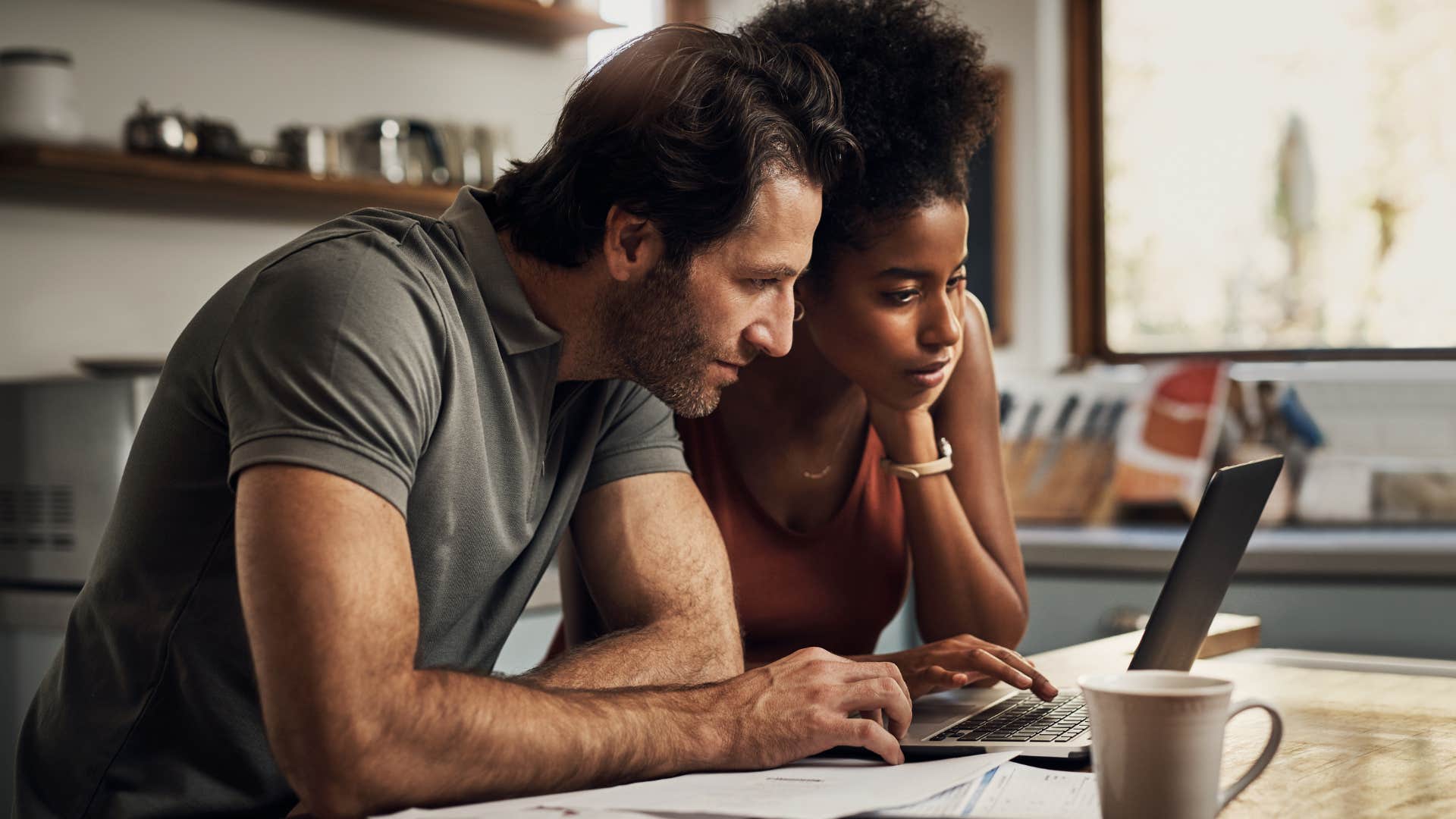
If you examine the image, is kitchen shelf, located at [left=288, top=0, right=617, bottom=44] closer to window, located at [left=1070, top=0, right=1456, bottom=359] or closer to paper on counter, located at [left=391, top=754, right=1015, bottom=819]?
window, located at [left=1070, top=0, right=1456, bottom=359]

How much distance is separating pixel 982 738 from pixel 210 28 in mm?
2452

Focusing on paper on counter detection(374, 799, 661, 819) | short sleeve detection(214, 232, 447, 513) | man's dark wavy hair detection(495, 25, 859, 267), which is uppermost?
man's dark wavy hair detection(495, 25, 859, 267)

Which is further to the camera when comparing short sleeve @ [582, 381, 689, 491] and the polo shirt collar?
short sleeve @ [582, 381, 689, 491]

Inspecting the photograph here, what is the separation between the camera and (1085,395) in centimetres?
332

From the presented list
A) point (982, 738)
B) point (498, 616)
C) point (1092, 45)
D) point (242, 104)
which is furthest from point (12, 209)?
point (1092, 45)

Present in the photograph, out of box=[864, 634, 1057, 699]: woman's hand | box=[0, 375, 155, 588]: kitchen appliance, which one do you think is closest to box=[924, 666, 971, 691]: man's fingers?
box=[864, 634, 1057, 699]: woman's hand

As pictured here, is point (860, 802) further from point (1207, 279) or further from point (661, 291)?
point (1207, 279)

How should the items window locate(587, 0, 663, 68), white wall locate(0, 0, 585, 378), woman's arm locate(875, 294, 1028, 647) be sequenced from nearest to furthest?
woman's arm locate(875, 294, 1028, 647) → white wall locate(0, 0, 585, 378) → window locate(587, 0, 663, 68)

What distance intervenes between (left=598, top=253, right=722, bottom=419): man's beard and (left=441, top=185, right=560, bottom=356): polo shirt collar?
0.06m

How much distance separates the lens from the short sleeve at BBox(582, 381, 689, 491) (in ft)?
4.45

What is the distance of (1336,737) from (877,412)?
0.64m

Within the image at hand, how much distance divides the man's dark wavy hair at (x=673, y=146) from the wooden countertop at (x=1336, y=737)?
1.88ft

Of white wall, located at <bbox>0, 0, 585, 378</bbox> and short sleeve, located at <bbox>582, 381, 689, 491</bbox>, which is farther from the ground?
white wall, located at <bbox>0, 0, 585, 378</bbox>

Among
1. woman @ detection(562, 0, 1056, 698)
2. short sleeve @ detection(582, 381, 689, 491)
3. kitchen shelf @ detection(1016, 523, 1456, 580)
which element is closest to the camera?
short sleeve @ detection(582, 381, 689, 491)
